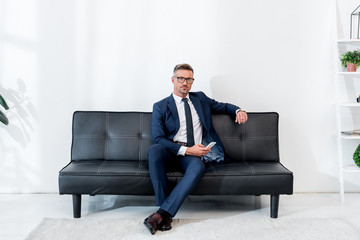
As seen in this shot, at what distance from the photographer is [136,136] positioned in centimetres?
305

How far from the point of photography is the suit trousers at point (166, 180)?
8.00 ft

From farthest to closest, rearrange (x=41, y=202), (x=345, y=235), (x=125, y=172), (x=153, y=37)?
1. (x=153, y=37)
2. (x=41, y=202)
3. (x=125, y=172)
4. (x=345, y=235)

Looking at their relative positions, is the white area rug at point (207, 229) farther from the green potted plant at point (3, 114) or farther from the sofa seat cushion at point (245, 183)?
the green potted plant at point (3, 114)

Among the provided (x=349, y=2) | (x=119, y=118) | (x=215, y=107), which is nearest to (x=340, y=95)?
A: (x=349, y=2)

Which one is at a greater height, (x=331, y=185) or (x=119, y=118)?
(x=119, y=118)

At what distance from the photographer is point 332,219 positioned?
2.61 meters

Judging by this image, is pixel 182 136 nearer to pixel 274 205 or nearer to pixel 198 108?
pixel 198 108

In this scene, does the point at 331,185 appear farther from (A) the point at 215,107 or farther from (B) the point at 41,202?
(B) the point at 41,202

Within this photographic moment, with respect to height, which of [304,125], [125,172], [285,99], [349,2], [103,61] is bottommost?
[125,172]

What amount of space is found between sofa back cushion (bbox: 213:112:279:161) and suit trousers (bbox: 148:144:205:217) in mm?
519

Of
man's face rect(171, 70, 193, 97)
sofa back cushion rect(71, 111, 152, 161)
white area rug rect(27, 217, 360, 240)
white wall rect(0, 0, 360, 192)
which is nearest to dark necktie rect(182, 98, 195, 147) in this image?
man's face rect(171, 70, 193, 97)

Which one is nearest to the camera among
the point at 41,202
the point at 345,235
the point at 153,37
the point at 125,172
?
the point at 345,235

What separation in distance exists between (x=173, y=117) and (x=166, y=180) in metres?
0.56

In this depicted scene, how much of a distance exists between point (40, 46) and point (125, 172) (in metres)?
1.46
